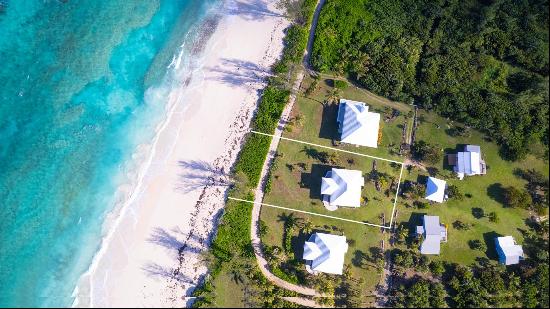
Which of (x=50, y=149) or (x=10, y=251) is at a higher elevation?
(x=50, y=149)

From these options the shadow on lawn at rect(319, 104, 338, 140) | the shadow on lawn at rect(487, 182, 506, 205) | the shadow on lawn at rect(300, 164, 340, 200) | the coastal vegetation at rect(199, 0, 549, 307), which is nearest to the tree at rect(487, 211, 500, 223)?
the coastal vegetation at rect(199, 0, 549, 307)

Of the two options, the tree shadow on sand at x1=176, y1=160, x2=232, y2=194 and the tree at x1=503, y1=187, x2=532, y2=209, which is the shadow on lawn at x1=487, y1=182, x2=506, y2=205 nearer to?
the tree at x1=503, y1=187, x2=532, y2=209

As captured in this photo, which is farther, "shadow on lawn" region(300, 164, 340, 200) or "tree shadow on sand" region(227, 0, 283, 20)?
"tree shadow on sand" region(227, 0, 283, 20)

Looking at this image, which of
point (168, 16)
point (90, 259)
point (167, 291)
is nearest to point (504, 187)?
point (167, 291)

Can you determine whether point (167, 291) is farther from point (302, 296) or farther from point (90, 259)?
point (302, 296)

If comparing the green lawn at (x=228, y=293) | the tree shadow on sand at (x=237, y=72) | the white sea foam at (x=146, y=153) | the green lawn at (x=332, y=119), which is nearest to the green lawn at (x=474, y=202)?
the green lawn at (x=332, y=119)

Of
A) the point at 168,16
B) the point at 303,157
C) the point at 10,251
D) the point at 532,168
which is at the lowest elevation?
the point at 10,251
